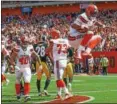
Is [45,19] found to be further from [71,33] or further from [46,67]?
[71,33]

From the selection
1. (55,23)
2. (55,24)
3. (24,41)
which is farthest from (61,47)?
(55,23)

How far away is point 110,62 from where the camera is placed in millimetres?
30531

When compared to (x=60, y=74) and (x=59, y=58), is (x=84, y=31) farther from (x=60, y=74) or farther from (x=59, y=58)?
(x=60, y=74)

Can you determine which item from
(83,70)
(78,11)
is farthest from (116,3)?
(83,70)

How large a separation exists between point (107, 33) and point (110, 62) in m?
1.96

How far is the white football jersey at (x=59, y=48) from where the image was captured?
13.3 meters

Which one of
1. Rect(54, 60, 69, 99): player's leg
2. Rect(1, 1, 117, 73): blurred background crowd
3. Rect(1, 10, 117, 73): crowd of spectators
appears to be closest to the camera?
Rect(54, 60, 69, 99): player's leg

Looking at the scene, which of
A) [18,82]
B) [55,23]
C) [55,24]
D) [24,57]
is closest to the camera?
[24,57]

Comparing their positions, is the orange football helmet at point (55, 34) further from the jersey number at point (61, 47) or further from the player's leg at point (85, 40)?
the player's leg at point (85, 40)

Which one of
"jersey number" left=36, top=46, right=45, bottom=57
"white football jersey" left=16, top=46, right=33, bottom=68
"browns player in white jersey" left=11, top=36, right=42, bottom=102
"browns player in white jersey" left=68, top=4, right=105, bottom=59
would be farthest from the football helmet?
"jersey number" left=36, top=46, right=45, bottom=57

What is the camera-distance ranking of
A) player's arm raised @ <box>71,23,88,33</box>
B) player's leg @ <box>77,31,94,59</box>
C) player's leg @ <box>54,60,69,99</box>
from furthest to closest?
player's leg @ <box>54,60,69,99</box> → player's leg @ <box>77,31,94,59</box> → player's arm raised @ <box>71,23,88,33</box>

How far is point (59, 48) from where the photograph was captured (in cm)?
1330

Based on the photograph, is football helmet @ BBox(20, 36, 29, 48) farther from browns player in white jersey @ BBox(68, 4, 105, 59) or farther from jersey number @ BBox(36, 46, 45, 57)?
jersey number @ BBox(36, 46, 45, 57)

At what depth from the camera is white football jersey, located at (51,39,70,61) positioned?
43.6 feet
